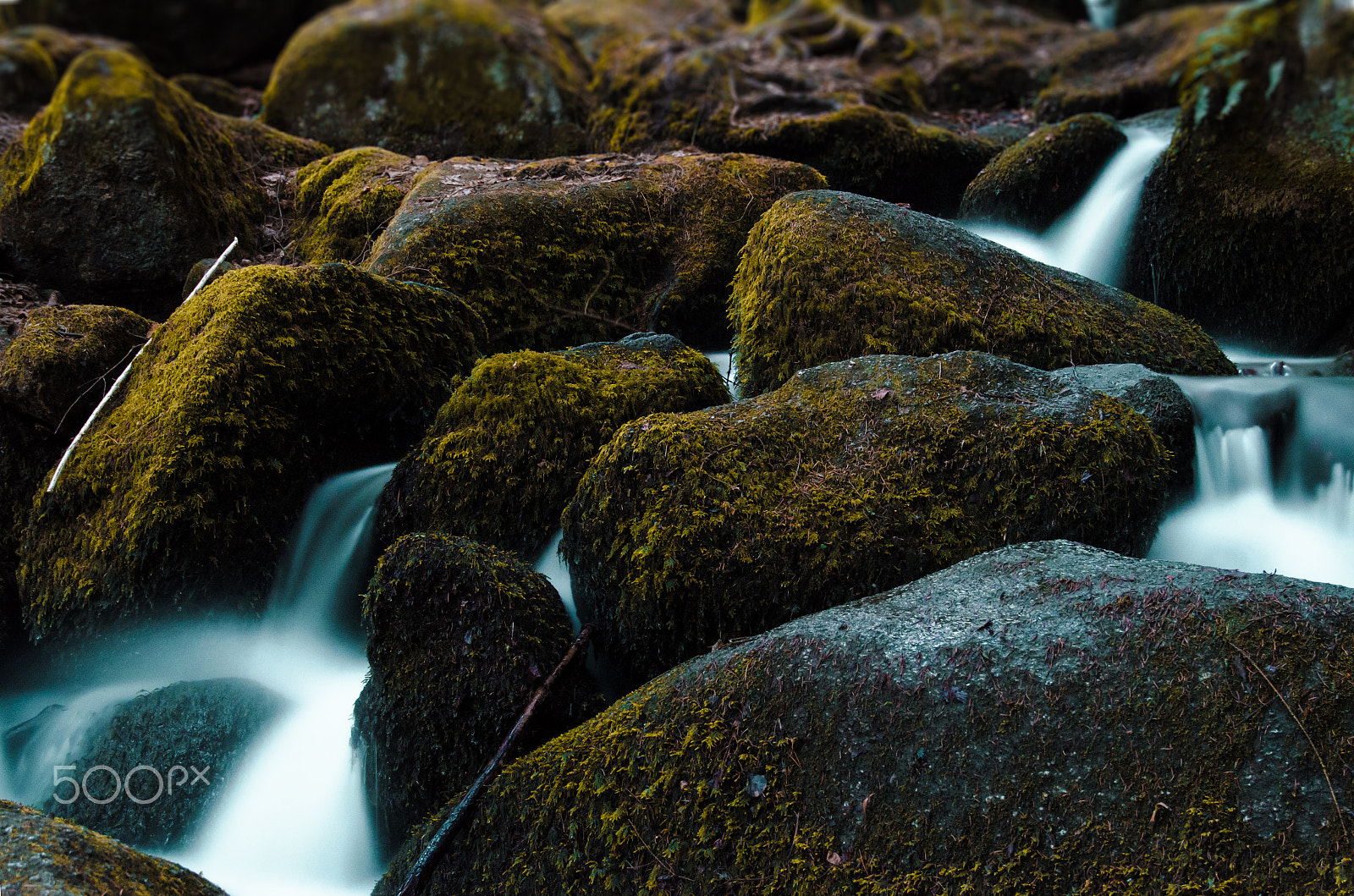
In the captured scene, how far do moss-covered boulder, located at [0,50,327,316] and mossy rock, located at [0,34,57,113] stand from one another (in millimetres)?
3032

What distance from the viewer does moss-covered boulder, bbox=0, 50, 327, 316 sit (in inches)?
254

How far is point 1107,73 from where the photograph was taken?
1070 centimetres

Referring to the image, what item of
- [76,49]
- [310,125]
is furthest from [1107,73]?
[76,49]

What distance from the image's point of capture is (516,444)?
4.32m

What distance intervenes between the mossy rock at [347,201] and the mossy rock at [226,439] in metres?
1.67

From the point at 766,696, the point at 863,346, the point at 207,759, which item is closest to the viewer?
the point at 766,696

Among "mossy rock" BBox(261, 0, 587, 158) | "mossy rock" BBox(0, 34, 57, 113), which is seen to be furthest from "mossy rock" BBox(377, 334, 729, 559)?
"mossy rock" BBox(0, 34, 57, 113)

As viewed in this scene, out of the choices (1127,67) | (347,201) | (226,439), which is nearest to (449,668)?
(226,439)

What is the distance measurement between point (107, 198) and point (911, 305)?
233 inches

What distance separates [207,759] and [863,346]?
3761mm

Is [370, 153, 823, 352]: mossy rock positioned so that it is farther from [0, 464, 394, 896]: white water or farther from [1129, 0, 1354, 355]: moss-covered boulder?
[1129, 0, 1354, 355]: moss-covered boulder

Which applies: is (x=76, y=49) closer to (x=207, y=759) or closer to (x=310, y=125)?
(x=310, y=125)

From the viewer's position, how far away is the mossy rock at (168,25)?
1335 centimetres

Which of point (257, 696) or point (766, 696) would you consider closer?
point (766, 696)
